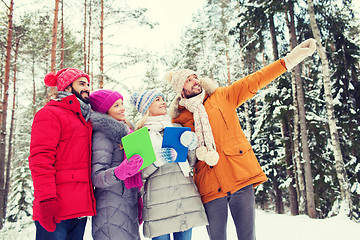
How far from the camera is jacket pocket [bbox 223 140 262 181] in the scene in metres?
2.57

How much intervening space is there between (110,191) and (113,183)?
23 centimetres

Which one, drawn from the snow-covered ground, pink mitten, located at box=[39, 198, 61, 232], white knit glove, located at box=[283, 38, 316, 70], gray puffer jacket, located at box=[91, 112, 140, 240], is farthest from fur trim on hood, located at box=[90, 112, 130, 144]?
the snow-covered ground

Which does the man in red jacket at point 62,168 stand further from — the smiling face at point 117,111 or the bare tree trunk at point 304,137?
the bare tree trunk at point 304,137

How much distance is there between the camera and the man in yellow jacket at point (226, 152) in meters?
2.59

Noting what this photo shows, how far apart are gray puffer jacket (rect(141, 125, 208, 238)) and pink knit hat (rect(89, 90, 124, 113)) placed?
833mm

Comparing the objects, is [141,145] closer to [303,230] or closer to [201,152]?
[201,152]

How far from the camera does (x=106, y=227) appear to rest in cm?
227

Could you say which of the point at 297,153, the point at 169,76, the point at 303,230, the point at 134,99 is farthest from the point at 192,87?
the point at 297,153

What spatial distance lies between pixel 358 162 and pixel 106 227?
10468mm

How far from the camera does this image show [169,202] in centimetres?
241

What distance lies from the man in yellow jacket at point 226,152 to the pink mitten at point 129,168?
2.36 feet

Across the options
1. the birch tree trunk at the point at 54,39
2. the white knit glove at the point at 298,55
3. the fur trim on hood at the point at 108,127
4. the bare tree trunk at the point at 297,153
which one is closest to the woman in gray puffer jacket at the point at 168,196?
the fur trim on hood at the point at 108,127

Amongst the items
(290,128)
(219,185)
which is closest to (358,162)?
(290,128)

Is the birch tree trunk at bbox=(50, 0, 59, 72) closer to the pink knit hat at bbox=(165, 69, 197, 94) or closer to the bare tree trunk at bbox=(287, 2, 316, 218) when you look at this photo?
the pink knit hat at bbox=(165, 69, 197, 94)
